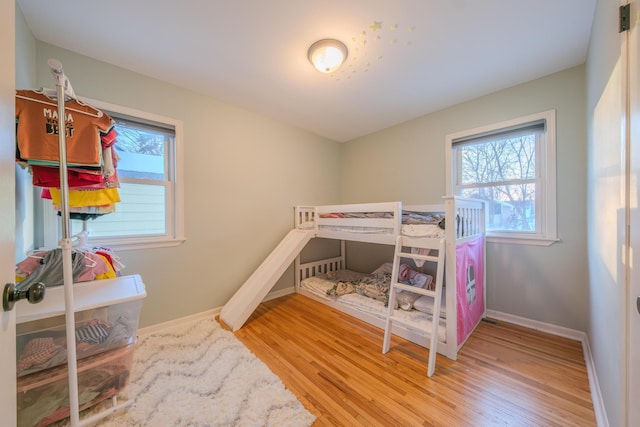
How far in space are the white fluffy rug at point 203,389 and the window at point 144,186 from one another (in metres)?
0.97

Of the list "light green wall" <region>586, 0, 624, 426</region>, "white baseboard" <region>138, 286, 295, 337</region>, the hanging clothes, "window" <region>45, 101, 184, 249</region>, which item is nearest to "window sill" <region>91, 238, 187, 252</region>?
"window" <region>45, 101, 184, 249</region>

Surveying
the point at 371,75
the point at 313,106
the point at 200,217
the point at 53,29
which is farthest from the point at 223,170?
the point at 371,75

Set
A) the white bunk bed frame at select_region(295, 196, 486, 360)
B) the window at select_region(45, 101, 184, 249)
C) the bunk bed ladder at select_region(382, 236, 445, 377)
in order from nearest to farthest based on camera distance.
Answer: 1. the bunk bed ladder at select_region(382, 236, 445, 377)
2. the white bunk bed frame at select_region(295, 196, 486, 360)
3. the window at select_region(45, 101, 184, 249)

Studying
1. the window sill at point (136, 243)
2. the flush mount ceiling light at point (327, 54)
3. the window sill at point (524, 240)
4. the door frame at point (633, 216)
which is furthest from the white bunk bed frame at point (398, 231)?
the window sill at point (136, 243)

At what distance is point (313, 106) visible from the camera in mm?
2805

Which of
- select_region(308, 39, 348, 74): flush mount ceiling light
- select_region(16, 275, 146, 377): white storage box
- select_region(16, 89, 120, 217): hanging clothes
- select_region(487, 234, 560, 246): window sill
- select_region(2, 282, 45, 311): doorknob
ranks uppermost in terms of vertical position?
select_region(308, 39, 348, 74): flush mount ceiling light

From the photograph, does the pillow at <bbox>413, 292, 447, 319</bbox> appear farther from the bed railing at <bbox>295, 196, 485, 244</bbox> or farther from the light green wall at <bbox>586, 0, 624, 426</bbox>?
the light green wall at <bbox>586, 0, 624, 426</bbox>

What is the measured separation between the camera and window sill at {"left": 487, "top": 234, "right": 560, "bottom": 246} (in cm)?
221

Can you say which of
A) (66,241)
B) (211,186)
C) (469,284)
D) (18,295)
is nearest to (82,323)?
(66,241)

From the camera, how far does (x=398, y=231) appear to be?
2.18 m

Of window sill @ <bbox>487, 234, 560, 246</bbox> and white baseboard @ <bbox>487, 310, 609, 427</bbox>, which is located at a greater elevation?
window sill @ <bbox>487, 234, 560, 246</bbox>

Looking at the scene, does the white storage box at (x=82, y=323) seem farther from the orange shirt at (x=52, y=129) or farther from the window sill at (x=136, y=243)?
the window sill at (x=136, y=243)

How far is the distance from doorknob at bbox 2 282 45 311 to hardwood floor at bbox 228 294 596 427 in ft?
4.55

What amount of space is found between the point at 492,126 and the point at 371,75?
1.43 m
